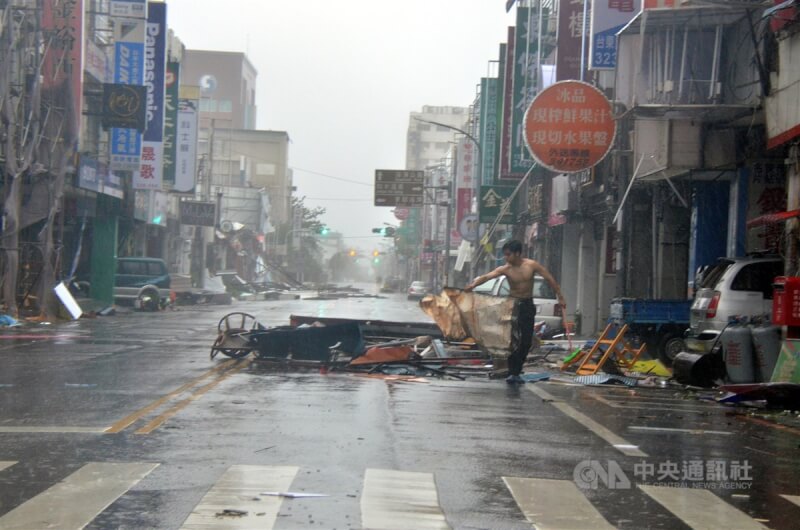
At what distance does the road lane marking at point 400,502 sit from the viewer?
227 inches

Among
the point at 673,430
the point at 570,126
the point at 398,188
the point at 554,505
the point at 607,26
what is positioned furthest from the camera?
the point at 398,188

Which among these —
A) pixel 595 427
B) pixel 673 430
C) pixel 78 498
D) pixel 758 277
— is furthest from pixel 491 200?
pixel 78 498

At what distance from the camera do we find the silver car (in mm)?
15500

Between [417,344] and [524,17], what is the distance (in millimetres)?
24340

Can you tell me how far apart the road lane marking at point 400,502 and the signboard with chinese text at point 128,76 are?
1336 inches

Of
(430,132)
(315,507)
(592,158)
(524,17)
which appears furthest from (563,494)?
(430,132)

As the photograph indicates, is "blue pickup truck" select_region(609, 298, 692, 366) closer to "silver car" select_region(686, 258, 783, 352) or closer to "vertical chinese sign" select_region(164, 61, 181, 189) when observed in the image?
"silver car" select_region(686, 258, 783, 352)

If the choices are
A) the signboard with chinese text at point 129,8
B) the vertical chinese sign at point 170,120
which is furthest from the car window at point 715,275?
the vertical chinese sign at point 170,120

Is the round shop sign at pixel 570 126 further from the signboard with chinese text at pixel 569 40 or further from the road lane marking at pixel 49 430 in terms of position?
the road lane marking at pixel 49 430

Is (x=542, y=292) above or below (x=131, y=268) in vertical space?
below

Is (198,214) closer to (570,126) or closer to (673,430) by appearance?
(570,126)

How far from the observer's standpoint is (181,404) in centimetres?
1032

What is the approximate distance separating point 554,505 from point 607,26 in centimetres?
2051

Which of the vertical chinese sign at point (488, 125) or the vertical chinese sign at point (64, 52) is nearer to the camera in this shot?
the vertical chinese sign at point (64, 52)
